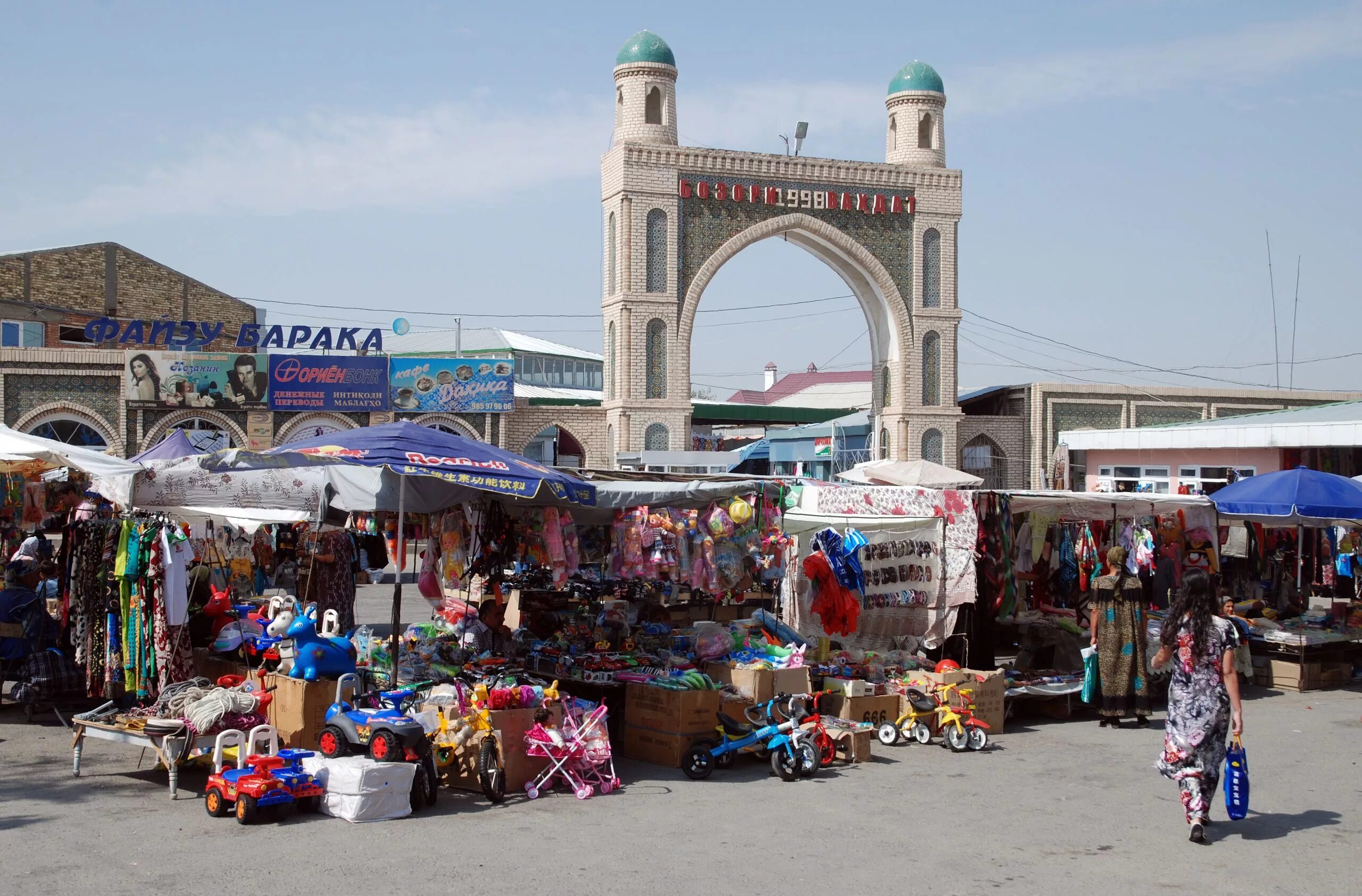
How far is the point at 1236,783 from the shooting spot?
6.80 meters

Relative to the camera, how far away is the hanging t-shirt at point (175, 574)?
27.4 feet

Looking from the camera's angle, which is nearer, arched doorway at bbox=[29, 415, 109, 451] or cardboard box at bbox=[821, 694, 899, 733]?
cardboard box at bbox=[821, 694, 899, 733]

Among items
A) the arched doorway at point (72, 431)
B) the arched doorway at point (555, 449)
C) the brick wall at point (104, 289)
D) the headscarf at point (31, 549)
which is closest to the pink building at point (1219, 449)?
the arched doorway at point (555, 449)

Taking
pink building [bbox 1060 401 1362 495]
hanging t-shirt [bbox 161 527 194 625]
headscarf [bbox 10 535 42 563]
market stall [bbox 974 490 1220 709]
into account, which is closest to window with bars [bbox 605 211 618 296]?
pink building [bbox 1060 401 1362 495]

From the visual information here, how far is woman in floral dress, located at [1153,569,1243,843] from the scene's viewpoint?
669 cm

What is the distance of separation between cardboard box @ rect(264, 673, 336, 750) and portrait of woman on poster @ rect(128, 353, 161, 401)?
24.9m

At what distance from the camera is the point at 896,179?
34000mm

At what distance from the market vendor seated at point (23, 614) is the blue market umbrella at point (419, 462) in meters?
1.96

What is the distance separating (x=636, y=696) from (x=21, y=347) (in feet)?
90.7

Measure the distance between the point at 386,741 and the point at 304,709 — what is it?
2.91 feet

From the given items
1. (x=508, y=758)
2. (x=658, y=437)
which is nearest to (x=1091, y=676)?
(x=508, y=758)

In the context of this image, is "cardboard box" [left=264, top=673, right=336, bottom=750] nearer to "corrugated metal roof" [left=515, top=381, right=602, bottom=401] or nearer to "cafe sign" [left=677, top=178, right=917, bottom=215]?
"cafe sign" [left=677, top=178, right=917, bottom=215]

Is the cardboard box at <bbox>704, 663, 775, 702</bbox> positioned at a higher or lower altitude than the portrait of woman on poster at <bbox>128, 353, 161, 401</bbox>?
lower

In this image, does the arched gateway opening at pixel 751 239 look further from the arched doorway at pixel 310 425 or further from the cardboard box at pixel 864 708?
the cardboard box at pixel 864 708
